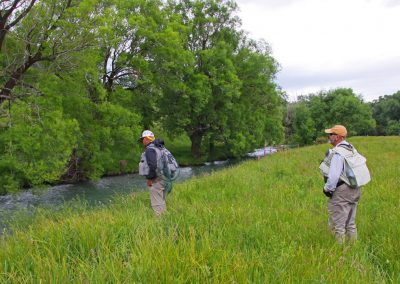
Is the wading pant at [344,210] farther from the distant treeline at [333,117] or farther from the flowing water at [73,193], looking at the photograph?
the distant treeline at [333,117]

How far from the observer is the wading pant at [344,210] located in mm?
5688

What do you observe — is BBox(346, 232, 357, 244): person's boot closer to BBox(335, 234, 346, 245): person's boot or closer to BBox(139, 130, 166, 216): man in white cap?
BBox(335, 234, 346, 245): person's boot

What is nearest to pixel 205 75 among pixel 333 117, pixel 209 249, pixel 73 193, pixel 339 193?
pixel 73 193

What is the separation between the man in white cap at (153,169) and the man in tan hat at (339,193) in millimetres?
3457

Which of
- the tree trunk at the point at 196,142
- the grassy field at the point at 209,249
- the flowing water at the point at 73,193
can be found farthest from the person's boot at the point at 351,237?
the tree trunk at the point at 196,142

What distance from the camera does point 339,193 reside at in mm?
5766

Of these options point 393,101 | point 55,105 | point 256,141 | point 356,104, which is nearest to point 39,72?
point 55,105

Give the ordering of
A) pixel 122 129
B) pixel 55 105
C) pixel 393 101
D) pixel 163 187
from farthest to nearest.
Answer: pixel 393 101
pixel 122 129
pixel 55 105
pixel 163 187

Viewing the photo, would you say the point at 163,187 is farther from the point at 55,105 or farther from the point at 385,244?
the point at 55,105

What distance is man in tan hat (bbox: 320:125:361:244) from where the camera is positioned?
5.62 metres

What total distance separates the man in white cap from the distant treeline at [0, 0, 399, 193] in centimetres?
826

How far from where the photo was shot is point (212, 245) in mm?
4039

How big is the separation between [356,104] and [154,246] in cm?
7362

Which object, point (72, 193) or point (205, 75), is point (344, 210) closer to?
point (72, 193)
